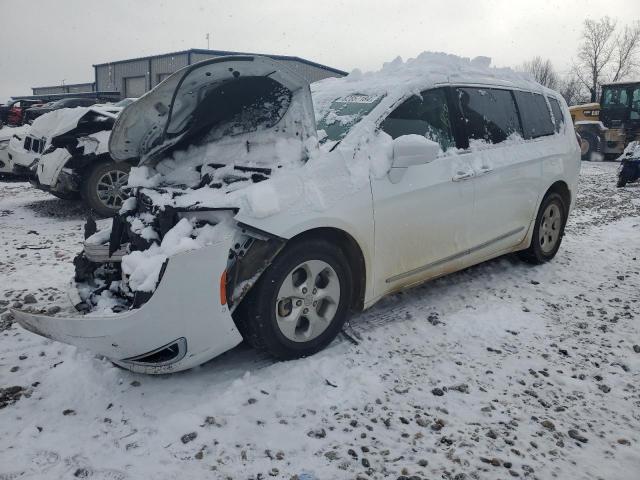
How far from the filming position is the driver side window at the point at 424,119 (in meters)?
3.41

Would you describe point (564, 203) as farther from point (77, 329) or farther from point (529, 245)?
point (77, 329)

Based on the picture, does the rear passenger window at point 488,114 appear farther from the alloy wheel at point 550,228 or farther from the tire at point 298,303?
the tire at point 298,303

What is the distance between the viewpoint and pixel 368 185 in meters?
3.11

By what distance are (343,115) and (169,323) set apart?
192 cm

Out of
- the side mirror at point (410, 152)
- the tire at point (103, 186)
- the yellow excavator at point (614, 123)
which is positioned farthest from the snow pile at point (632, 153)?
the tire at point (103, 186)

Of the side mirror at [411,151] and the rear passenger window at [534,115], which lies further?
the rear passenger window at [534,115]

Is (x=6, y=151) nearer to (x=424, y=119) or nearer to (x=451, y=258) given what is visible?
(x=424, y=119)

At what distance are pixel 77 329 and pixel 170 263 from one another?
1.83ft

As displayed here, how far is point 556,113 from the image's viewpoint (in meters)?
5.15

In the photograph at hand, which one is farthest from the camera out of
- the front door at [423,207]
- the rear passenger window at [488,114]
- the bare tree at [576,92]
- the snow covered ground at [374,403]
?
the bare tree at [576,92]

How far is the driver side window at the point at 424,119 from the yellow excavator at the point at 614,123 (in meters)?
14.3

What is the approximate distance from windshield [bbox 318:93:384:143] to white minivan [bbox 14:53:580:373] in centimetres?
1

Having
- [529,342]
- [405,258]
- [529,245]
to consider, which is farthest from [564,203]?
[405,258]

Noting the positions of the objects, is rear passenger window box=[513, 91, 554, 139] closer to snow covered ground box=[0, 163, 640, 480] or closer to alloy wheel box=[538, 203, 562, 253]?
alloy wheel box=[538, 203, 562, 253]
